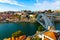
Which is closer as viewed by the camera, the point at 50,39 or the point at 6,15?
the point at 50,39

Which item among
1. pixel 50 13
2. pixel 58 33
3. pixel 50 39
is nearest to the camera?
pixel 50 39

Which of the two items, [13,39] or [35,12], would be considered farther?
[35,12]

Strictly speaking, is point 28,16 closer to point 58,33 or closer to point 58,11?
point 58,11

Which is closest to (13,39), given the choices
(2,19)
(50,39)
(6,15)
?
(50,39)

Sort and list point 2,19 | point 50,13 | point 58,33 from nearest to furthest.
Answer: point 58,33
point 2,19
point 50,13

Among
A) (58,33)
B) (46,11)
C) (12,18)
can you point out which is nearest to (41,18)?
(46,11)

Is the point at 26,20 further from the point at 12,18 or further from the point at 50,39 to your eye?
the point at 50,39

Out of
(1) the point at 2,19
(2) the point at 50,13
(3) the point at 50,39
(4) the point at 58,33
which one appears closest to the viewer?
(3) the point at 50,39

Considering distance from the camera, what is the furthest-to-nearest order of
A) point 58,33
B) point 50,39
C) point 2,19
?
1. point 2,19
2. point 58,33
3. point 50,39
